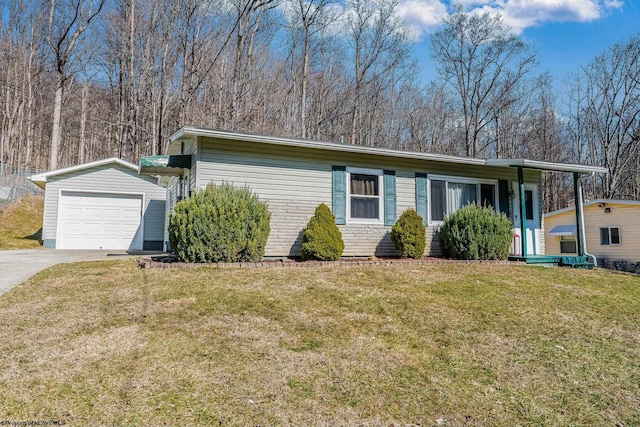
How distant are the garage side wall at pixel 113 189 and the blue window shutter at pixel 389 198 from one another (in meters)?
8.70

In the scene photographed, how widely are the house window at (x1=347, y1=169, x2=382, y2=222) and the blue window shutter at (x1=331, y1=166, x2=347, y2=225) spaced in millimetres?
180

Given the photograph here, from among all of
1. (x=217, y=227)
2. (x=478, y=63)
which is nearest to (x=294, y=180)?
(x=217, y=227)

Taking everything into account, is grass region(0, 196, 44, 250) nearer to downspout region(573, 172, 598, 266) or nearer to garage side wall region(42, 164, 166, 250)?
garage side wall region(42, 164, 166, 250)

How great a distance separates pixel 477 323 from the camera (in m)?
4.98

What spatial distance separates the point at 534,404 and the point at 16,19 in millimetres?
31064

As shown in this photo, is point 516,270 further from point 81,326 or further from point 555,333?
point 81,326

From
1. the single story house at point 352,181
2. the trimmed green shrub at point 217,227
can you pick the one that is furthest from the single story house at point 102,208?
the trimmed green shrub at point 217,227

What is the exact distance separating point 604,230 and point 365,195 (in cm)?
1181

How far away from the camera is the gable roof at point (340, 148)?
8.35 m

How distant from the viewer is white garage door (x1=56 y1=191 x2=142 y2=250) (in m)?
14.0

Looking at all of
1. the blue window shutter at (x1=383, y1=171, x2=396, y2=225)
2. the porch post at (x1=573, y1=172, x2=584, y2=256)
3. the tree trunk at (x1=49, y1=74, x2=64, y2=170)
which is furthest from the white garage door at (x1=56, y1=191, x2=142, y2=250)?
the porch post at (x1=573, y1=172, x2=584, y2=256)

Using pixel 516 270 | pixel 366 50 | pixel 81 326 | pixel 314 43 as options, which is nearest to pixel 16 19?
pixel 314 43

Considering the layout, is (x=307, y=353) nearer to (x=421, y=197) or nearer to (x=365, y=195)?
(x=365, y=195)

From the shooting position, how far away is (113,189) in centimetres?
1443
